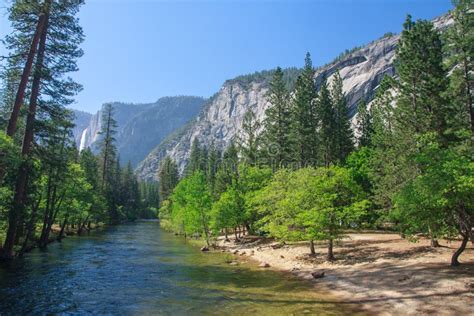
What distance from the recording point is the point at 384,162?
3544 cm

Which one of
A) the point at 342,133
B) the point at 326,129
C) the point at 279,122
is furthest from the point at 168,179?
the point at 326,129

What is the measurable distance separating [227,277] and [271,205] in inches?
486

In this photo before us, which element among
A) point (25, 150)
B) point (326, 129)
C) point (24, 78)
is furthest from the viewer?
point (326, 129)

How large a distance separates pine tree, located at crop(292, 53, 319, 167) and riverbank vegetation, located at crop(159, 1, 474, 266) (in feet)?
0.54

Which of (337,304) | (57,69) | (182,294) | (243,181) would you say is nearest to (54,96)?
(57,69)

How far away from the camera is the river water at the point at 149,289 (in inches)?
584

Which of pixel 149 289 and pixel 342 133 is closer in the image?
pixel 149 289

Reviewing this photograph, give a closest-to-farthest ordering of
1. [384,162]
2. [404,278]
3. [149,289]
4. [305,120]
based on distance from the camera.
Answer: [404,278] < [149,289] < [384,162] < [305,120]

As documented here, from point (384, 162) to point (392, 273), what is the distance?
1858cm

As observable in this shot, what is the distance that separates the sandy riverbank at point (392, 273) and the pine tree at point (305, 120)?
868 inches

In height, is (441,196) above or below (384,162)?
below

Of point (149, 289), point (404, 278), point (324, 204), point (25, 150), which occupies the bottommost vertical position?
point (149, 289)

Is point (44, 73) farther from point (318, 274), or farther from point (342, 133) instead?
point (342, 133)

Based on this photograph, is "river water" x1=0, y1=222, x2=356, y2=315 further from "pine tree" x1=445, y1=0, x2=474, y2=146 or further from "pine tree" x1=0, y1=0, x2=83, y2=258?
"pine tree" x1=445, y1=0, x2=474, y2=146
